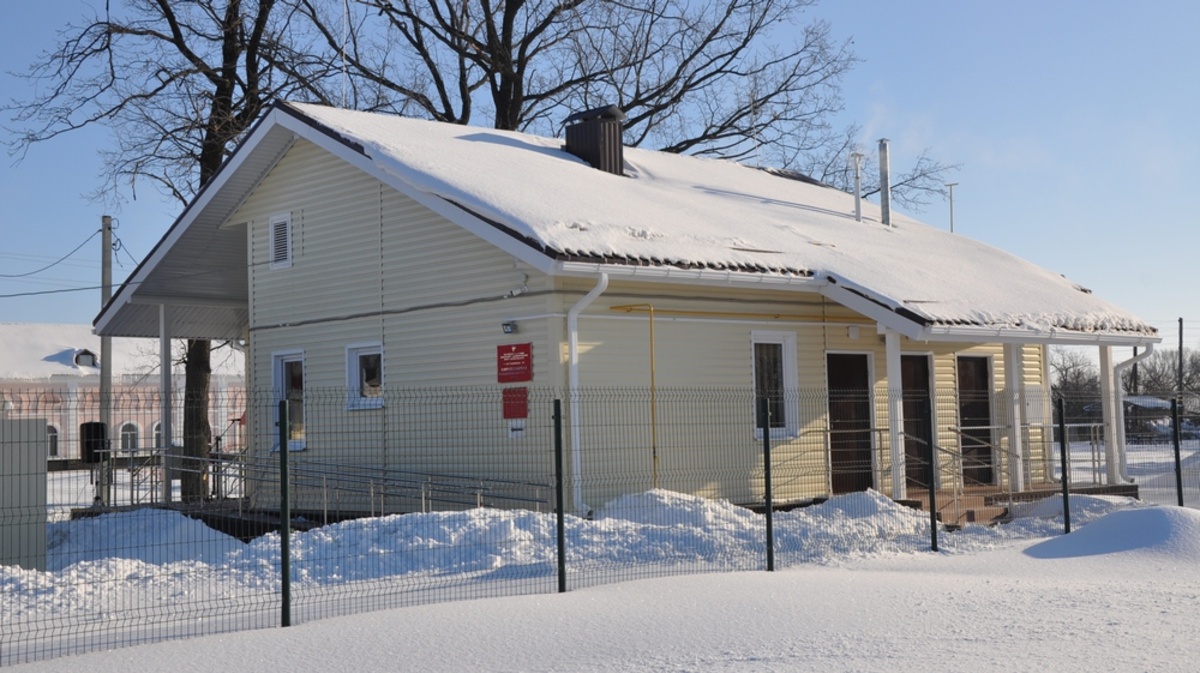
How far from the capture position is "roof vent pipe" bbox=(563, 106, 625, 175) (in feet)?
73.8

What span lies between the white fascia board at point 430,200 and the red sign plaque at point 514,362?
1107 millimetres

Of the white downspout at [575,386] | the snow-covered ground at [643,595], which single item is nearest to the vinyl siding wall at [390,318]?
the white downspout at [575,386]

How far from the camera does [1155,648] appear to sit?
891cm

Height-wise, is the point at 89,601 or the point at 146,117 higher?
the point at 146,117

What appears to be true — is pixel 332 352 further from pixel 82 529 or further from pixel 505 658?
pixel 505 658

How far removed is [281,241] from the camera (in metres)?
21.5

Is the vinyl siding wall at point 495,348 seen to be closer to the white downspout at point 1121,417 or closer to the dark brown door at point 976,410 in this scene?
the dark brown door at point 976,410

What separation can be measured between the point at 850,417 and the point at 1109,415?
214 inches

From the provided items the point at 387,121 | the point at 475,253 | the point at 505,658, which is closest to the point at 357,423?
the point at 475,253

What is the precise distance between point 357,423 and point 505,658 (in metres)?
10.7

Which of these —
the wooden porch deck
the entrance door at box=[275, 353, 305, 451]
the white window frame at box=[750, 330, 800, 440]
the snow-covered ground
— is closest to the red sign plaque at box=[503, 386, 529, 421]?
the snow-covered ground

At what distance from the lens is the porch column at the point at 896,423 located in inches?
714

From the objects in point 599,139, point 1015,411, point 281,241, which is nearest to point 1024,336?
point 1015,411

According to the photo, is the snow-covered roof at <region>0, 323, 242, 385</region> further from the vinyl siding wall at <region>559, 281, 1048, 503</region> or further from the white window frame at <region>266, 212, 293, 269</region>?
the vinyl siding wall at <region>559, 281, 1048, 503</region>
